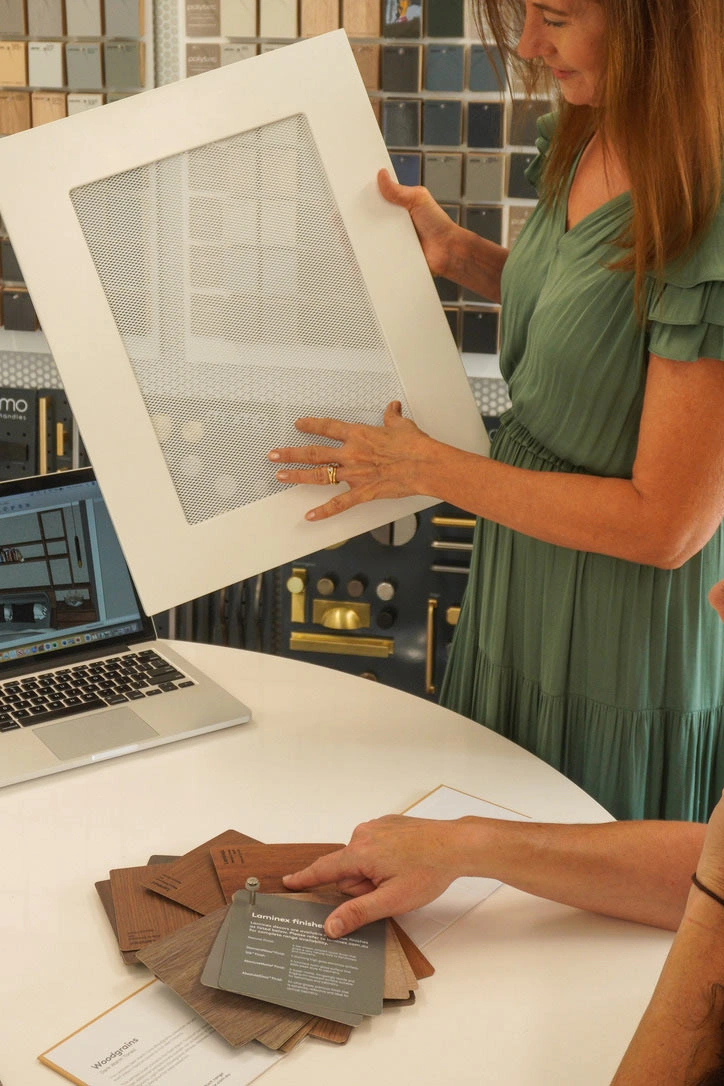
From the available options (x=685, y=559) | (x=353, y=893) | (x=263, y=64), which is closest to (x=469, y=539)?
(x=685, y=559)

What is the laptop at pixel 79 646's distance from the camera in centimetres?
151

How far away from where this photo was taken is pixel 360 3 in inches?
95.6

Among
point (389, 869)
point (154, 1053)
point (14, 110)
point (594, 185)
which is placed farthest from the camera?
point (14, 110)

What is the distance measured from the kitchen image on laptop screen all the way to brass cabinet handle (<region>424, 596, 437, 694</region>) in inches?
38.1

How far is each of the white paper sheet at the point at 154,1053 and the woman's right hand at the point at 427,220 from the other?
1.03 meters

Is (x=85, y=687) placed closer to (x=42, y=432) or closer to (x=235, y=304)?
(x=235, y=304)

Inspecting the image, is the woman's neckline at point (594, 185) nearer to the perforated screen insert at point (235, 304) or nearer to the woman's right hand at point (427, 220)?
the woman's right hand at point (427, 220)

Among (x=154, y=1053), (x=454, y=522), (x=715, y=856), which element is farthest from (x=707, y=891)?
(x=454, y=522)

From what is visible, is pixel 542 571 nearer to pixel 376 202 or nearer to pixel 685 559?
pixel 685 559

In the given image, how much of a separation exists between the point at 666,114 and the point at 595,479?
0.42 m

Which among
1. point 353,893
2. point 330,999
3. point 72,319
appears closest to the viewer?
point 330,999

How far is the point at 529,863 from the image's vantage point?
1.16 meters

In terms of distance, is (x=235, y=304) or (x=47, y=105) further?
(x=47, y=105)

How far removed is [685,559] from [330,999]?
720 millimetres
